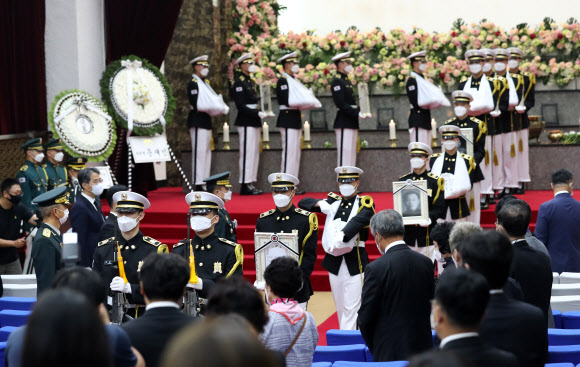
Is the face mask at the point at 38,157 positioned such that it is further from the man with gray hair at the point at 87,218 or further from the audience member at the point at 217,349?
the audience member at the point at 217,349

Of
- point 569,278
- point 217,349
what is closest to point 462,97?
point 569,278

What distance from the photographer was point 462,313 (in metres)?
2.84

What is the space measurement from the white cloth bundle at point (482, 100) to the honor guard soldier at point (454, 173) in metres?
1.44

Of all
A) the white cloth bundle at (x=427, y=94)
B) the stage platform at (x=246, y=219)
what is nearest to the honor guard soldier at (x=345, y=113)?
the stage platform at (x=246, y=219)

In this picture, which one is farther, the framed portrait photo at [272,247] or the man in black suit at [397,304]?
the framed portrait photo at [272,247]

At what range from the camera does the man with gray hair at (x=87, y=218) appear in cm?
780

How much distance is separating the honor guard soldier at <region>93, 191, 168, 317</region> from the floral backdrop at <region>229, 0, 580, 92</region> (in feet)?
27.9

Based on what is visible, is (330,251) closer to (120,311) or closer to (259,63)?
(120,311)

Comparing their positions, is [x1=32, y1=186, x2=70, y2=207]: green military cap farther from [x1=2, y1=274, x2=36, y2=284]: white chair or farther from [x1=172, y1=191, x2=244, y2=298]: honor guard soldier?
[x1=2, y1=274, x2=36, y2=284]: white chair

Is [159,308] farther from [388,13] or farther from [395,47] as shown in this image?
[388,13]

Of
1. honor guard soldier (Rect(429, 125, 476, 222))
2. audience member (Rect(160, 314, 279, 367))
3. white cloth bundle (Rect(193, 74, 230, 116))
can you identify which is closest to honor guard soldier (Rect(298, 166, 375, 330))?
honor guard soldier (Rect(429, 125, 476, 222))

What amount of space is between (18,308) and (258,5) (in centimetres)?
966

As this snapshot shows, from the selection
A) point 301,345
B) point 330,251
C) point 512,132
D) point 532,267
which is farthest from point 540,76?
point 301,345

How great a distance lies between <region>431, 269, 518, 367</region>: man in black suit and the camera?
2.80m
